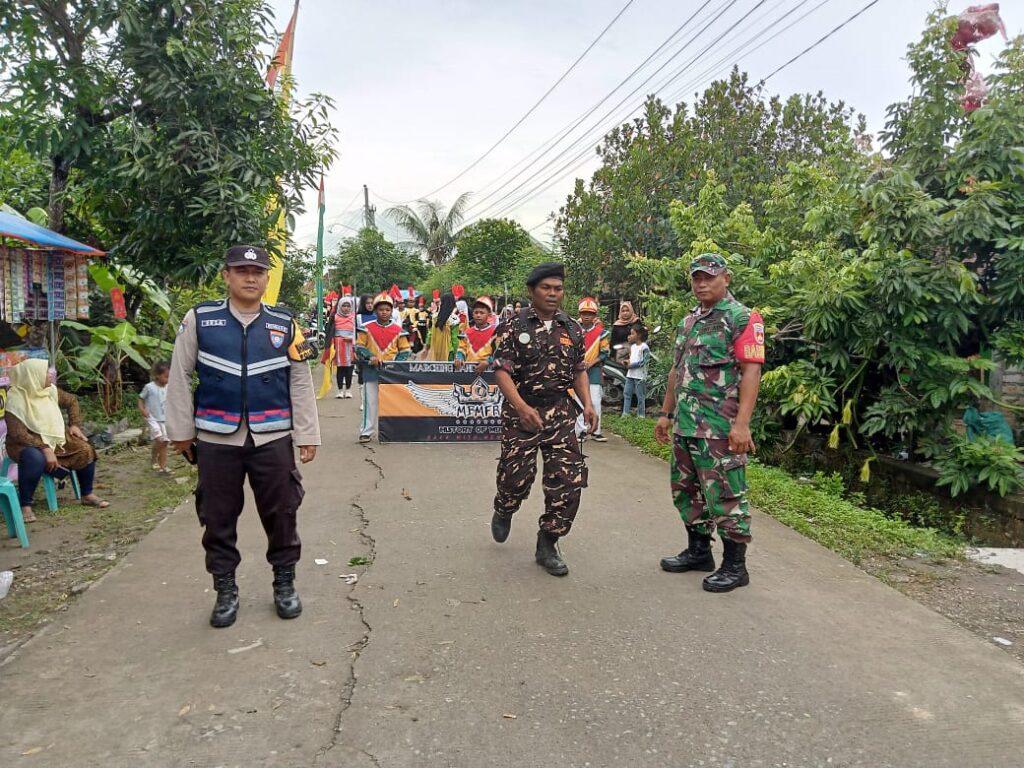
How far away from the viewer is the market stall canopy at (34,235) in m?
6.37

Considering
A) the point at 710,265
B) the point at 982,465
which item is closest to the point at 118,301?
the point at 710,265

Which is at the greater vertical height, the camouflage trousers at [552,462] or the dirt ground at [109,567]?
the camouflage trousers at [552,462]

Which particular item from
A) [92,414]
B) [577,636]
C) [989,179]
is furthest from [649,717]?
[92,414]

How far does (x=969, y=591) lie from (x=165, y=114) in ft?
24.4

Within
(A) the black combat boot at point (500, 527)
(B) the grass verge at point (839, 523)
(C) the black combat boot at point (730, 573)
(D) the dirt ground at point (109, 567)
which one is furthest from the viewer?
(B) the grass verge at point (839, 523)

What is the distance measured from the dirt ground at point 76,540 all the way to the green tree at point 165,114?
2.06 metres

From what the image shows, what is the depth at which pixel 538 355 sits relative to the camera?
451cm

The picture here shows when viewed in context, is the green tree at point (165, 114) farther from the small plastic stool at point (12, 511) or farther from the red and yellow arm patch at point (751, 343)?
the red and yellow arm patch at point (751, 343)

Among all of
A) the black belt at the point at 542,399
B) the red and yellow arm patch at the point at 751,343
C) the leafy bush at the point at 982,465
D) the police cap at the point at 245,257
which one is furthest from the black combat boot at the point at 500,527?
the leafy bush at the point at 982,465

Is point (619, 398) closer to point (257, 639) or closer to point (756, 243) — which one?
point (756, 243)

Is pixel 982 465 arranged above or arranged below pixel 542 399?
below

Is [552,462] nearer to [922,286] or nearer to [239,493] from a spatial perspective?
[239,493]

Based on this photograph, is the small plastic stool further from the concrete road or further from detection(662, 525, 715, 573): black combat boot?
detection(662, 525, 715, 573): black combat boot

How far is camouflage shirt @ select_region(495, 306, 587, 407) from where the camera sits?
451 centimetres
